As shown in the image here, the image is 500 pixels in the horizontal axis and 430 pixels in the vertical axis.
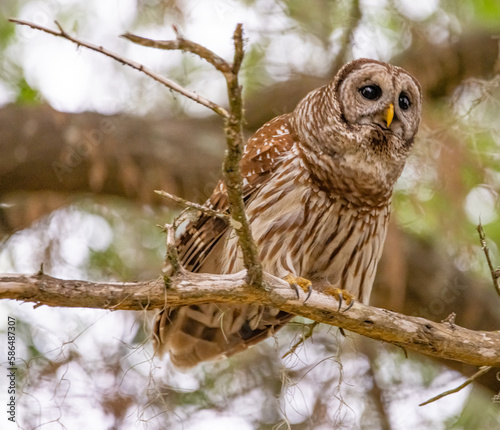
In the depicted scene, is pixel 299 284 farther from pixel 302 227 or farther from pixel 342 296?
pixel 302 227

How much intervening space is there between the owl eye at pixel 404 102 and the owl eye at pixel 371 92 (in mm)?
118

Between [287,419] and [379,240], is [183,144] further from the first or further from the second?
[287,419]

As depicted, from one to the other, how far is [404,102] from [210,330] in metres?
1.61

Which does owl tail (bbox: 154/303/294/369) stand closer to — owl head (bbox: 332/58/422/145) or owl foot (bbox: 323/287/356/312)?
owl foot (bbox: 323/287/356/312)

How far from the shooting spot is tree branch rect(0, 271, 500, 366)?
293cm

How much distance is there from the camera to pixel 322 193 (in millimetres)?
3939

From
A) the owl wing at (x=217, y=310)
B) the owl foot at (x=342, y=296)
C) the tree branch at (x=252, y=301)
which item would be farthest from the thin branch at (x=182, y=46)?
the owl wing at (x=217, y=310)

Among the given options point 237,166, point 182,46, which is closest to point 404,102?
point 237,166

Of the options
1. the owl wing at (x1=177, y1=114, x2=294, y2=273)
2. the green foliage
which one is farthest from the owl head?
the green foliage

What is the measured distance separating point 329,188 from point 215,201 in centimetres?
65

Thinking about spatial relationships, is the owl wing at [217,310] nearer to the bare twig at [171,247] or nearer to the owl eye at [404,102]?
the owl eye at [404,102]

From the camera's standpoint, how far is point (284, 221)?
3926mm

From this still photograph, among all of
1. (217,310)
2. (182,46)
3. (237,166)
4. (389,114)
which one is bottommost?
(217,310)

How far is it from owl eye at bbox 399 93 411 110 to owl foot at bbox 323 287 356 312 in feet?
3.34
